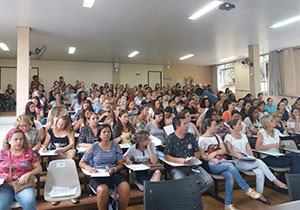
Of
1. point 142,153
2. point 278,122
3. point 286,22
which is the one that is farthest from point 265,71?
point 142,153

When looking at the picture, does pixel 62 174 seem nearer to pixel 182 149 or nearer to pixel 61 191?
pixel 61 191

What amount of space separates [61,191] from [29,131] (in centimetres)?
115

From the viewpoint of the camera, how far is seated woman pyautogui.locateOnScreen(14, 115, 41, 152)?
10.1ft

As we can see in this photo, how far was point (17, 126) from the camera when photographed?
3.08m

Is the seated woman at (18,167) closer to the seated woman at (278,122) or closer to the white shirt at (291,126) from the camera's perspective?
the seated woman at (278,122)

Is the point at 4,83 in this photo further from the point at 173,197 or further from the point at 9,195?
the point at 173,197

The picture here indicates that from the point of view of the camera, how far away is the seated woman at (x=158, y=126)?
3938 mm

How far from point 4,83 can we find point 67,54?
141 inches

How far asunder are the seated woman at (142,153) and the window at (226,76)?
11.0 m

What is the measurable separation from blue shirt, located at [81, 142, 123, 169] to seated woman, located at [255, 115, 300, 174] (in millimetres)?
2206

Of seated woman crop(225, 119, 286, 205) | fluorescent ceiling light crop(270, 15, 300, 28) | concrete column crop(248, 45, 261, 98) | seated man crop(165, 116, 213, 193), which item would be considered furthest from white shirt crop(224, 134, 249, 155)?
concrete column crop(248, 45, 261, 98)

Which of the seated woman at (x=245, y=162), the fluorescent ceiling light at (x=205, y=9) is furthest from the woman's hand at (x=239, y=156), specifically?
the fluorescent ceiling light at (x=205, y=9)

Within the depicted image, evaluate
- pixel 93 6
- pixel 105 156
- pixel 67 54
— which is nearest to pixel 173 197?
pixel 105 156

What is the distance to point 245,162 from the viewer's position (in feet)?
10.4
